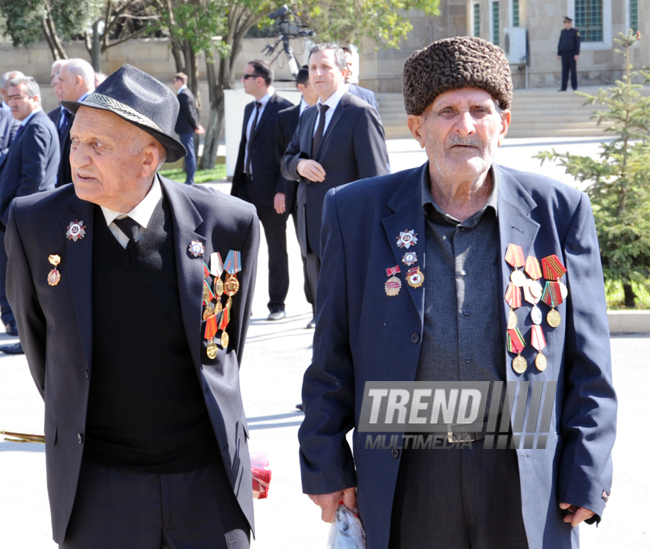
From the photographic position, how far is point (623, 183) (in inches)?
342

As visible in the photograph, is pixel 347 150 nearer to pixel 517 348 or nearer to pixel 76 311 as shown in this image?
pixel 76 311

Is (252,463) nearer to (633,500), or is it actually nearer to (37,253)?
(37,253)

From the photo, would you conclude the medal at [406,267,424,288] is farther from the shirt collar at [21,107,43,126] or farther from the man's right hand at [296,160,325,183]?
the shirt collar at [21,107,43,126]

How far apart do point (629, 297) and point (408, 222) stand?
7.08 metres

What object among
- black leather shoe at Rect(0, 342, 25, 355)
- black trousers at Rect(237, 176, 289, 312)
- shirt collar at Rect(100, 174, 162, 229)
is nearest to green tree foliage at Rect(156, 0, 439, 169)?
black trousers at Rect(237, 176, 289, 312)

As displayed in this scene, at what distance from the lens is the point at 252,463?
3.15 meters

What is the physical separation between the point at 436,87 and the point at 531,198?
444 mm

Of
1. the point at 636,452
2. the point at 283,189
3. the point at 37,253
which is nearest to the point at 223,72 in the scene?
the point at 283,189

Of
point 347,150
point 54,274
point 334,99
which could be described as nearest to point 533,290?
point 54,274

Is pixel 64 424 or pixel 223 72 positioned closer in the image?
pixel 64 424

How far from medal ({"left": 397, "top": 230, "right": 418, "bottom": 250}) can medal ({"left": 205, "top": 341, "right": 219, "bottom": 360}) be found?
26.5 inches

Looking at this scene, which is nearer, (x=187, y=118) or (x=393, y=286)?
(x=393, y=286)

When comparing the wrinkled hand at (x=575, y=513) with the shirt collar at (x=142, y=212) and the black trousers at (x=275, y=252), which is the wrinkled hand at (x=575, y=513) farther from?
the black trousers at (x=275, y=252)

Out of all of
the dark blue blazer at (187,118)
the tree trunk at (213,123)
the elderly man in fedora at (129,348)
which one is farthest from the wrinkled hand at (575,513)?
the tree trunk at (213,123)
